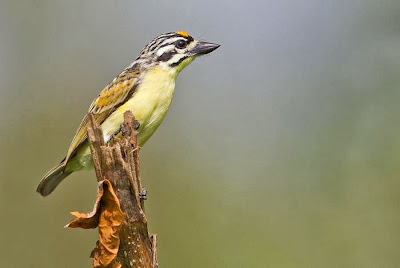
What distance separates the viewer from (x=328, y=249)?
6.39m

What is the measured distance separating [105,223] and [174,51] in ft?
6.85

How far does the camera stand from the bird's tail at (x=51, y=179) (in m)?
5.19

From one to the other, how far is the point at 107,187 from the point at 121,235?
248 millimetres

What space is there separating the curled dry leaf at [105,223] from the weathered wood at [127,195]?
0.09m

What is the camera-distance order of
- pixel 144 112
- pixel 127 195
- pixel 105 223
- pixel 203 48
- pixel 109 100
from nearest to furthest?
pixel 105 223 < pixel 127 195 < pixel 144 112 < pixel 109 100 < pixel 203 48

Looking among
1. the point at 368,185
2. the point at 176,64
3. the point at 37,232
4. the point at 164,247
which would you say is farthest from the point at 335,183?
the point at 37,232

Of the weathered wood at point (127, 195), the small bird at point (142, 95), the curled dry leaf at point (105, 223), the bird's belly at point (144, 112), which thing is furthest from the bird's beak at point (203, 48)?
the curled dry leaf at point (105, 223)

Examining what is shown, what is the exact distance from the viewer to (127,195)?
3.76m

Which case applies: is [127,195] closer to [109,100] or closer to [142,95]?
[142,95]

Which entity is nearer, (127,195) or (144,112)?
(127,195)

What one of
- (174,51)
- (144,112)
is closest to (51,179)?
(144,112)

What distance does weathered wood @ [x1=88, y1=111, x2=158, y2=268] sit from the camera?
12.1ft

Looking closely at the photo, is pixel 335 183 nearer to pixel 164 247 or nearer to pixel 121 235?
pixel 164 247

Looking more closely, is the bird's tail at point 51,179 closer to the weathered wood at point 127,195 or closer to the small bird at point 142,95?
the small bird at point 142,95
